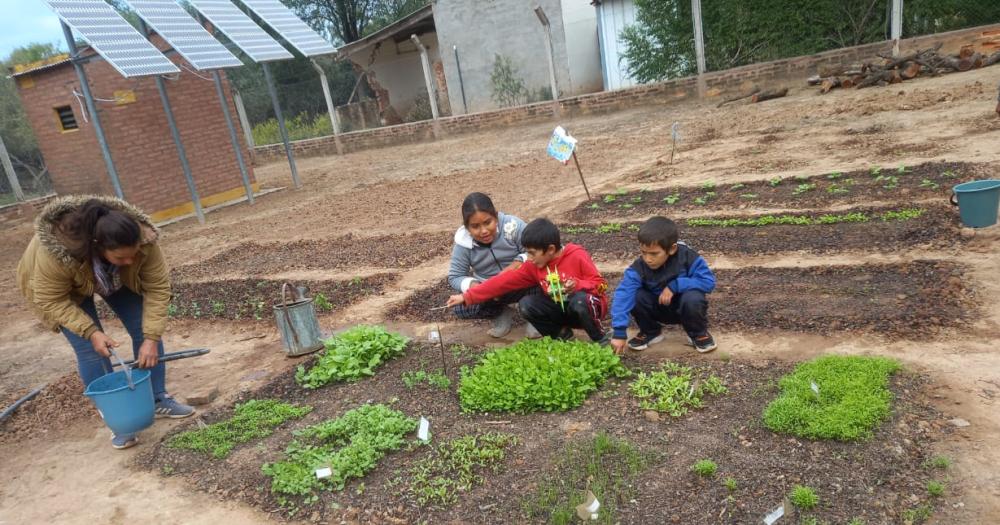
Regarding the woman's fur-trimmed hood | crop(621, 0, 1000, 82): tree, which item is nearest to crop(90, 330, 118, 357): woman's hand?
the woman's fur-trimmed hood

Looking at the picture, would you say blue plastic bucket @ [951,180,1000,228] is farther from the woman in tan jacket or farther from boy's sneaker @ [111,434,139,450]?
boy's sneaker @ [111,434,139,450]

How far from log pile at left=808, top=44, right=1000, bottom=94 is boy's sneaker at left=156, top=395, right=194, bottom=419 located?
1220 centimetres

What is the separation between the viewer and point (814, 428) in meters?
2.77

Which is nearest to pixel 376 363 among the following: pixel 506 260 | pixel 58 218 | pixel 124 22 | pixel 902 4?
pixel 506 260

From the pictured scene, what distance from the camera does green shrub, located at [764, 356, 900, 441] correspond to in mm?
2764

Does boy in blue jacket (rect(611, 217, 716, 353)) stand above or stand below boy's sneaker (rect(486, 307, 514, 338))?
above

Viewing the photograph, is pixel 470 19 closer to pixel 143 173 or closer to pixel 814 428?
pixel 143 173

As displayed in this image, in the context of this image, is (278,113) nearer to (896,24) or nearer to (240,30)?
(240,30)

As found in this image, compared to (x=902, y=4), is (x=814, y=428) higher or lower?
lower

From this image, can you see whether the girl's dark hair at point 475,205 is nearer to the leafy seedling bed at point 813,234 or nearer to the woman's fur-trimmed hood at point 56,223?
the woman's fur-trimmed hood at point 56,223

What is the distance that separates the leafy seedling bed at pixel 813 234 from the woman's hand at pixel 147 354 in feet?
11.9

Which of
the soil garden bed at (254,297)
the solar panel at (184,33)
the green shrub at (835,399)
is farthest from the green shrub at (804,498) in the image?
the solar panel at (184,33)

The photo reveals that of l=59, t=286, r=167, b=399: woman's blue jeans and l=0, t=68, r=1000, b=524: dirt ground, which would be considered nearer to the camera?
l=0, t=68, r=1000, b=524: dirt ground

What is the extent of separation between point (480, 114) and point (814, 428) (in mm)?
15440
